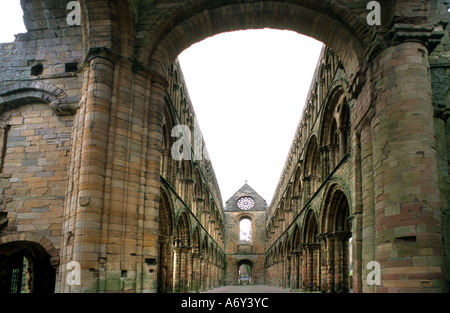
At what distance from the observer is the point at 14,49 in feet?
36.9

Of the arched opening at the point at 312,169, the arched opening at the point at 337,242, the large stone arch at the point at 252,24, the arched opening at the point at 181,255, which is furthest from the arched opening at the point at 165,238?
the large stone arch at the point at 252,24

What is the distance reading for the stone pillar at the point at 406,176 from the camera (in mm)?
7844

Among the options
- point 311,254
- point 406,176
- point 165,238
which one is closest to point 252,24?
point 406,176

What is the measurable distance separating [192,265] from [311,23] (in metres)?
19.0

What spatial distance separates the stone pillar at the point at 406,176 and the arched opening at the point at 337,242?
8.22m

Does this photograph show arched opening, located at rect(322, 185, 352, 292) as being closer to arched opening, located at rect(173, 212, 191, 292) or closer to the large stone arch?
the large stone arch

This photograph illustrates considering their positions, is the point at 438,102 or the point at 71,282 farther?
the point at 438,102

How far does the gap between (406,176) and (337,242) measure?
9738 mm

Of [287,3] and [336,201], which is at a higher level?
[287,3]

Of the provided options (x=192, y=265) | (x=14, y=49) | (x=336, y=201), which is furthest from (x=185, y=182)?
(x=14, y=49)

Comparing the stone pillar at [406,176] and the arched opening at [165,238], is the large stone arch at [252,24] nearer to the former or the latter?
the stone pillar at [406,176]

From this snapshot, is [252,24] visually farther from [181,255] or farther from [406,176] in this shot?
[181,255]
